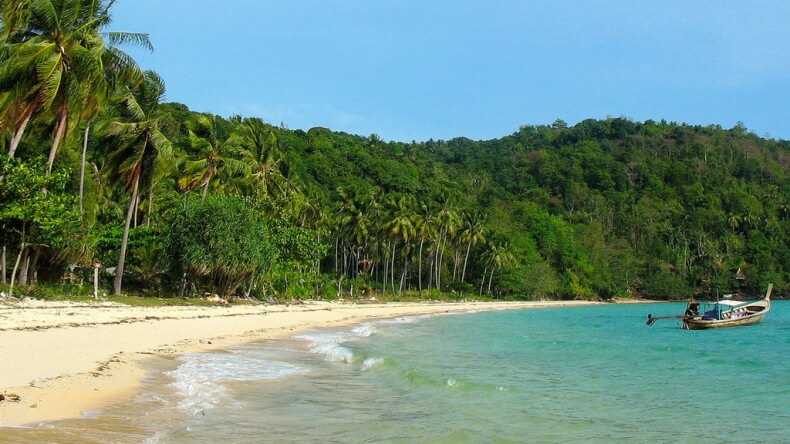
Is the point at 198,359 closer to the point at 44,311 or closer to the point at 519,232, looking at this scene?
the point at 44,311

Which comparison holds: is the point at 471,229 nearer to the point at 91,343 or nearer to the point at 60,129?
the point at 60,129

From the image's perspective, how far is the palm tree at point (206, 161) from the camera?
41.2 m

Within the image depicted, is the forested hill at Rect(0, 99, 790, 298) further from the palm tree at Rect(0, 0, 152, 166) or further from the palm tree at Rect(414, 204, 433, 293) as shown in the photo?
the palm tree at Rect(0, 0, 152, 166)

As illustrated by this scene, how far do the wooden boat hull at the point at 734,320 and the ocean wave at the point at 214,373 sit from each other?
1137 inches

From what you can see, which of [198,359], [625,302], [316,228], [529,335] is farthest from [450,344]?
[625,302]

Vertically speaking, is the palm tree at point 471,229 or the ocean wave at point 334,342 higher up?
the palm tree at point 471,229

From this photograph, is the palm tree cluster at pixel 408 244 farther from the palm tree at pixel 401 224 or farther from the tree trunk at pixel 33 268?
the tree trunk at pixel 33 268

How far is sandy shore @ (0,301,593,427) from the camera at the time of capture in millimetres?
8941

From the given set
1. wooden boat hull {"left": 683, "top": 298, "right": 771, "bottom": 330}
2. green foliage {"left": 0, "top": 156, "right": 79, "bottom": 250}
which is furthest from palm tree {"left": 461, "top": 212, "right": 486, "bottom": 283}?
green foliage {"left": 0, "top": 156, "right": 79, "bottom": 250}

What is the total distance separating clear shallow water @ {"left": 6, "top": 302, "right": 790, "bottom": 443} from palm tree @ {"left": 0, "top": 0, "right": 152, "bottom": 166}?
11604 mm

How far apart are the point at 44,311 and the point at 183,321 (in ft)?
16.8

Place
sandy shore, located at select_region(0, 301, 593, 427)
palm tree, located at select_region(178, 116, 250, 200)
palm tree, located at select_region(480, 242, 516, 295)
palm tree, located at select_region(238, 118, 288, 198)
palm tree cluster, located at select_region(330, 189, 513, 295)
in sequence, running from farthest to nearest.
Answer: palm tree, located at select_region(480, 242, 516, 295)
palm tree cluster, located at select_region(330, 189, 513, 295)
palm tree, located at select_region(238, 118, 288, 198)
palm tree, located at select_region(178, 116, 250, 200)
sandy shore, located at select_region(0, 301, 593, 427)

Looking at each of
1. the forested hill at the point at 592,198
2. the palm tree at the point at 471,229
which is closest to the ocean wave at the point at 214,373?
the forested hill at the point at 592,198

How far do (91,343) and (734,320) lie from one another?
36242mm
